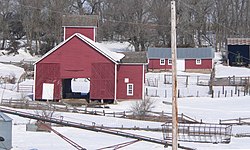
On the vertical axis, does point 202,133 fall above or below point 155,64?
below

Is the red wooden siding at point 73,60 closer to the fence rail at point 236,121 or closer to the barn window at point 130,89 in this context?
the barn window at point 130,89


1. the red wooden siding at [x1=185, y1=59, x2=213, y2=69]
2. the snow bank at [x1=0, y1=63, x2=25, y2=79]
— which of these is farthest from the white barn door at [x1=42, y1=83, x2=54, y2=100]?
the red wooden siding at [x1=185, y1=59, x2=213, y2=69]

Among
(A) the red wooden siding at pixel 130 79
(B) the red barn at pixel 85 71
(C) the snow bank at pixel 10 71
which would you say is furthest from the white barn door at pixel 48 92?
(C) the snow bank at pixel 10 71

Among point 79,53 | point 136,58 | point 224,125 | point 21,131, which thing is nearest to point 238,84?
point 136,58

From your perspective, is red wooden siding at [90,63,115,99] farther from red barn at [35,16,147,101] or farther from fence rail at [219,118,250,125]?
fence rail at [219,118,250,125]

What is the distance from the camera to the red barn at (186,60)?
251 feet

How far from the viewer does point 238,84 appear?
5891 centimetres

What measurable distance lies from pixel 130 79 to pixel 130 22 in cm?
4947

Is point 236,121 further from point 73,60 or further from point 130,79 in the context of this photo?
point 73,60

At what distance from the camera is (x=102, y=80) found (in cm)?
4688

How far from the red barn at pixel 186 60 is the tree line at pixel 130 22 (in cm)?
1248

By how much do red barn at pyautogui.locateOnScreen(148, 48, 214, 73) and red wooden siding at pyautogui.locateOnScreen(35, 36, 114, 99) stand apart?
2973 cm

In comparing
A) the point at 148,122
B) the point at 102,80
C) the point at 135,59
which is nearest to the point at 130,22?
the point at 135,59

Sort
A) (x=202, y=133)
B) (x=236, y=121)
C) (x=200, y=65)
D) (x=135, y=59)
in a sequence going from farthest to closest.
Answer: (x=200, y=65) → (x=135, y=59) → (x=236, y=121) → (x=202, y=133)
